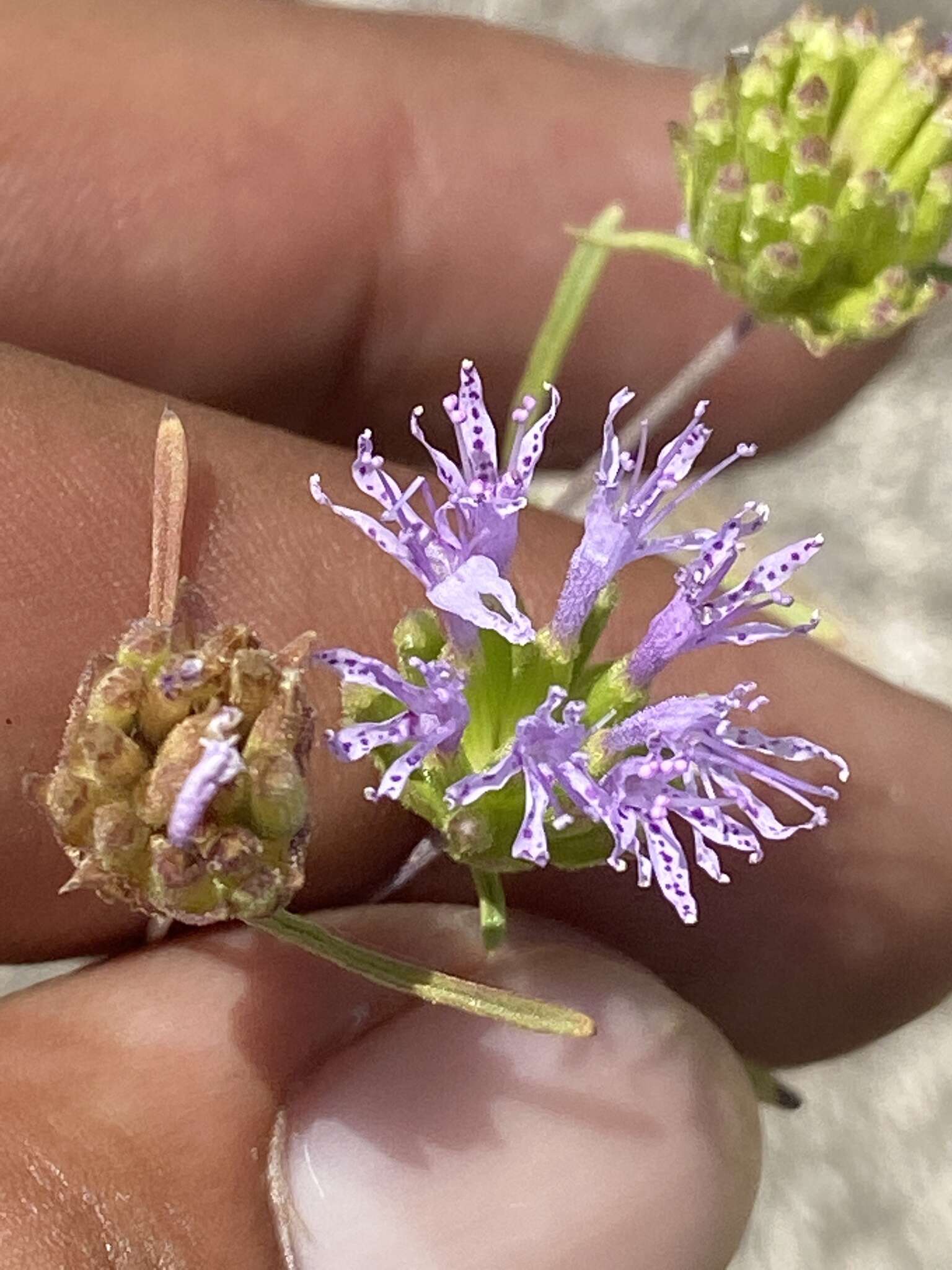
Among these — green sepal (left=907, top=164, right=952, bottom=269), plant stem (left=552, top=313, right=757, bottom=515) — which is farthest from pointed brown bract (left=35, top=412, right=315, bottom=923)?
green sepal (left=907, top=164, right=952, bottom=269)

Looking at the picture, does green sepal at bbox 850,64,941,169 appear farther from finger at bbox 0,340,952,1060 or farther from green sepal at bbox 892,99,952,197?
finger at bbox 0,340,952,1060

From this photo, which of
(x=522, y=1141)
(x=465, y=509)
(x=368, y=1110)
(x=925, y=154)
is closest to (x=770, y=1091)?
(x=522, y=1141)

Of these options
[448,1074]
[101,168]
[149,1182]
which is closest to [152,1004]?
[149,1182]

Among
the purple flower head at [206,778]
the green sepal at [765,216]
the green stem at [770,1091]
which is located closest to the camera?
the purple flower head at [206,778]

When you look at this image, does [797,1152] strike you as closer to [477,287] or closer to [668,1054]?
[668,1054]

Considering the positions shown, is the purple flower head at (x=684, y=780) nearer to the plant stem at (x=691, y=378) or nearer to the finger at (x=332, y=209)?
the plant stem at (x=691, y=378)

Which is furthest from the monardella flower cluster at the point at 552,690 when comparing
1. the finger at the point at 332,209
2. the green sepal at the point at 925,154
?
the finger at the point at 332,209

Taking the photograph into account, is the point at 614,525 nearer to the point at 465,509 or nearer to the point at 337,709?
the point at 465,509
